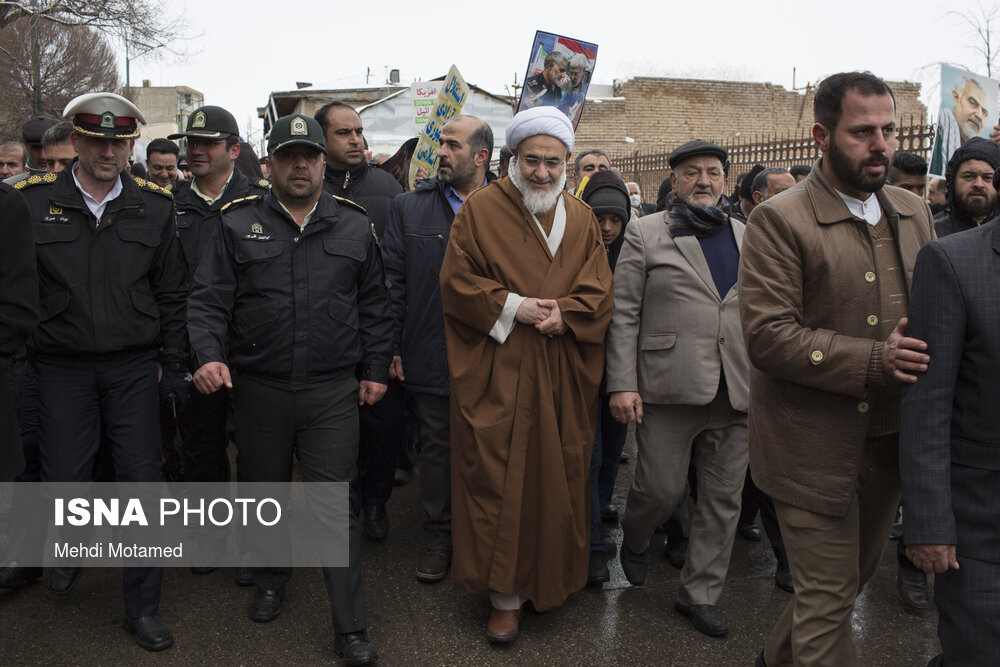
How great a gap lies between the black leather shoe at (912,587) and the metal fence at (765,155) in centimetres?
549

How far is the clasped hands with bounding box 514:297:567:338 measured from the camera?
3797mm

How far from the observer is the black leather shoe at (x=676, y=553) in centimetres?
469

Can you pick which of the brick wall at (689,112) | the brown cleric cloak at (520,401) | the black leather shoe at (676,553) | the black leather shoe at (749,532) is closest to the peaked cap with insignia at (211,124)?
the brown cleric cloak at (520,401)

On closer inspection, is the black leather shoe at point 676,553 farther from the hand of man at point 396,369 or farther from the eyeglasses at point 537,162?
Result: the eyeglasses at point 537,162

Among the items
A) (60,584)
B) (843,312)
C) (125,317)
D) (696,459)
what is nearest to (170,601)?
(60,584)

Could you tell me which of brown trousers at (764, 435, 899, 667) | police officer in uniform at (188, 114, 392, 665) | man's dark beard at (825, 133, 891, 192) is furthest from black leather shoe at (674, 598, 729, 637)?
man's dark beard at (825, 133, 891, 192)

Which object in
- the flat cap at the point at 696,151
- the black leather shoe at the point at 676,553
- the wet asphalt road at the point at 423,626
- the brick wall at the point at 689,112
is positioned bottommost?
the wet asphalt road at the point at 423,626

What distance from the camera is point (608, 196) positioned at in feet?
16.0

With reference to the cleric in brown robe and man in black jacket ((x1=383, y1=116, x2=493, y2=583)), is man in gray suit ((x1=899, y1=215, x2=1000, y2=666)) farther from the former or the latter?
man in black jacket ((x1=383, y1=116, x2=493, y2=583))

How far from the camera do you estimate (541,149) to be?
3.99 m

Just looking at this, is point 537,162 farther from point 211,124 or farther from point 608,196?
point 211,124

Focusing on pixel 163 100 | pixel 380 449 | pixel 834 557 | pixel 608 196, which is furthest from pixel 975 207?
pixel 163 100

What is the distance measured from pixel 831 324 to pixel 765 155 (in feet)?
44.1

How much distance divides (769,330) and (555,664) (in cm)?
171
